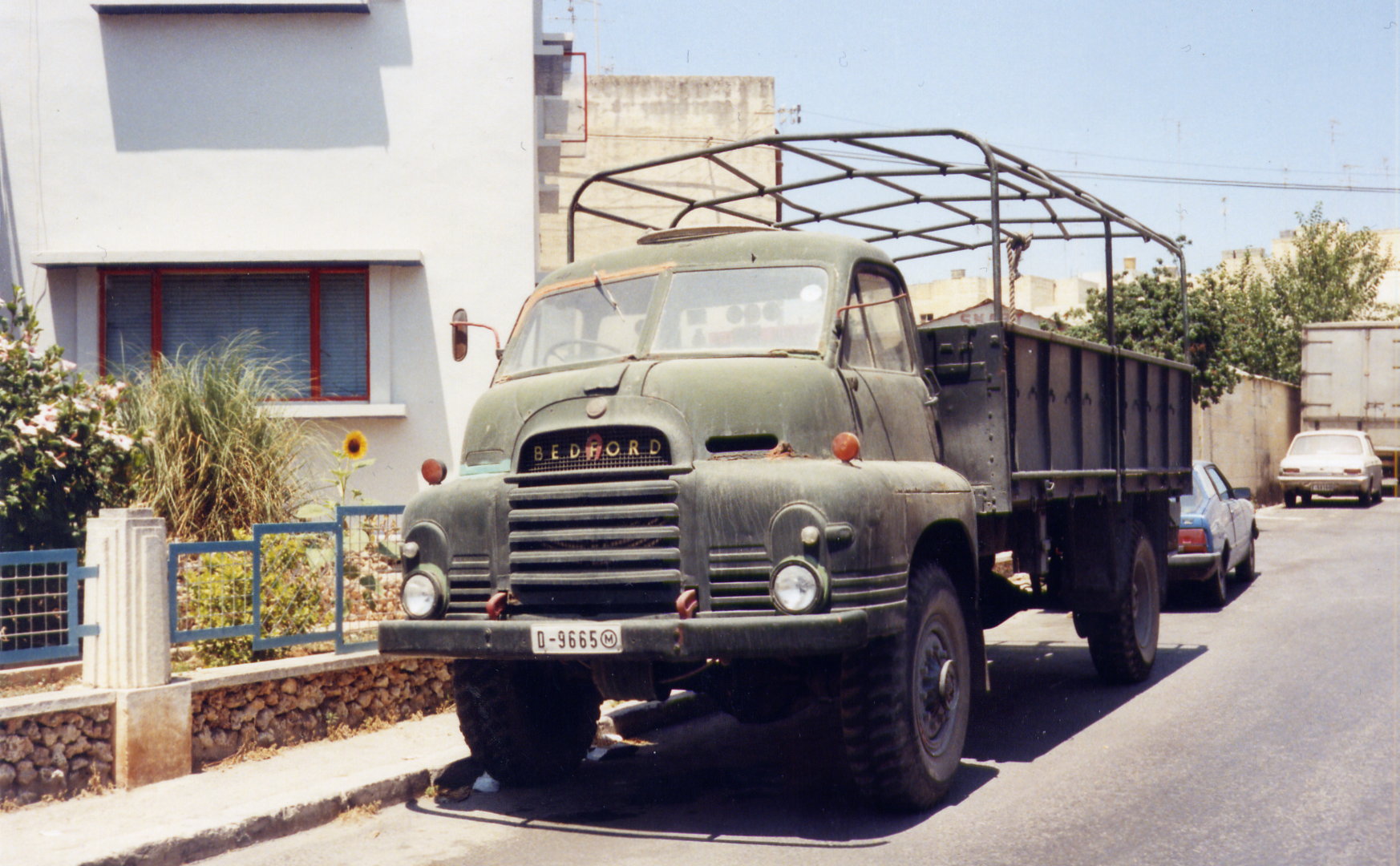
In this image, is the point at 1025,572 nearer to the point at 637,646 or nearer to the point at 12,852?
the point at 637,646

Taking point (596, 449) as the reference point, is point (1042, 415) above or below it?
above

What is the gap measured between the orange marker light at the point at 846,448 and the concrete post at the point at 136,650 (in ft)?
11.6

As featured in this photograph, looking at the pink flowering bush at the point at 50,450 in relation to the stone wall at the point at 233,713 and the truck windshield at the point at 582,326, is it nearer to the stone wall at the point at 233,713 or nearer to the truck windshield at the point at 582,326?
the stone wall at the point at 233,713

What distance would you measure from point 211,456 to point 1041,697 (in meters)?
5.95

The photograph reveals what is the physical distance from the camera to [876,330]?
263 inches

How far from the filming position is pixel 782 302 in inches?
252

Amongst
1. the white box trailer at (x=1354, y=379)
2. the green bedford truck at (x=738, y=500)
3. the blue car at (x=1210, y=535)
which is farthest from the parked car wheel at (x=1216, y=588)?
the white box trailer at (x=1354, y=379)

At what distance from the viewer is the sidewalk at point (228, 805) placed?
17.6ft

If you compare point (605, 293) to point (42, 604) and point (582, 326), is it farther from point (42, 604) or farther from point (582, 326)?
point (42, 604)

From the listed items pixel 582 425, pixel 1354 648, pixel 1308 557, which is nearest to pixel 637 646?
pixel 582 425

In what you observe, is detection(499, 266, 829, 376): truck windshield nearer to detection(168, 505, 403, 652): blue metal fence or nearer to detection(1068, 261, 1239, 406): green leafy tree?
detection(168, 505, 403, 652): blue metal fence

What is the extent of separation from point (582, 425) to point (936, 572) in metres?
1.81

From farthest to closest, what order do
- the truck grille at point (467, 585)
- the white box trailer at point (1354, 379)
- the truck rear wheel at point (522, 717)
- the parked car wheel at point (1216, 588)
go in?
the white box trailer at point (1354, 379)
the parked car wheel at point (1216, 588)
the truck rear wheel at point (522, 717)
the truck grille at point (467, 585)

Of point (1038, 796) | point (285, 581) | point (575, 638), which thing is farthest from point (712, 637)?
point (285, 581)
